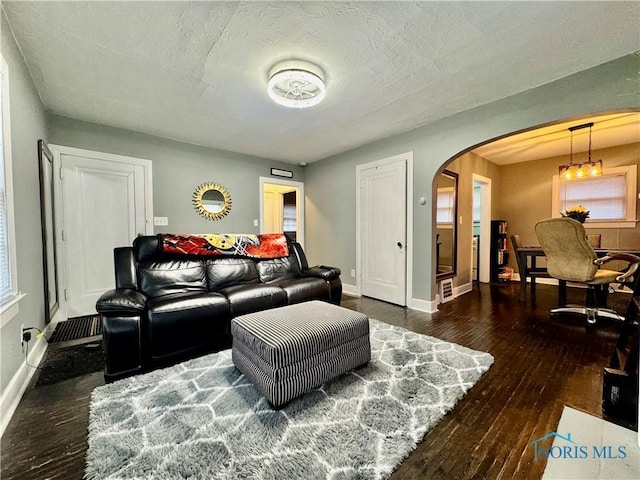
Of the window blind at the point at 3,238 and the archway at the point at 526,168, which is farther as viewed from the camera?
the archway at the point at 526,168

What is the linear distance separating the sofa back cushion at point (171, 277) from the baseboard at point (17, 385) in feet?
2.73

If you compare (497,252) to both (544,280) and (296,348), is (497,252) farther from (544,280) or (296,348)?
(296,348)

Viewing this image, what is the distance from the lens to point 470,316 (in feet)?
10.6

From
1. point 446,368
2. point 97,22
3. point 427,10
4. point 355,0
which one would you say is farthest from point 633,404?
point 97,22

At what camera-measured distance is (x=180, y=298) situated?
2221 millimetres

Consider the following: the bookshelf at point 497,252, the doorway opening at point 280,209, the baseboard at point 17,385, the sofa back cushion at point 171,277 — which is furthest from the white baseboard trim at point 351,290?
the baseboard at point 17,385

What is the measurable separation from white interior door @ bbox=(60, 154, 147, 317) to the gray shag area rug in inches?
87.5

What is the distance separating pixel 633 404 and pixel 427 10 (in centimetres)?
258

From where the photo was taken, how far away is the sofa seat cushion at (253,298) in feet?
7.88

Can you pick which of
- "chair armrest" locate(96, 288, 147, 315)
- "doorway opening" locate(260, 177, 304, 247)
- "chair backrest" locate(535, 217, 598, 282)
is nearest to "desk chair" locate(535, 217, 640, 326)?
"chair backrest" locate(535, 217, 598, 282)

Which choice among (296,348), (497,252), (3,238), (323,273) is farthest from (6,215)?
(497,252)

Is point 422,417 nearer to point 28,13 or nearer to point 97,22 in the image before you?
point 97,22

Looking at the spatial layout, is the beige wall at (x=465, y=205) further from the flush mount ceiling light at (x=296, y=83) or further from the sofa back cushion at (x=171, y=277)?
the sofa back cushion at (x=171, y=277)

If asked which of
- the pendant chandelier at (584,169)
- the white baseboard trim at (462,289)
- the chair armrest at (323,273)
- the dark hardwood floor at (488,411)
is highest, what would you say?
the pendant chandelier at (584,169)
